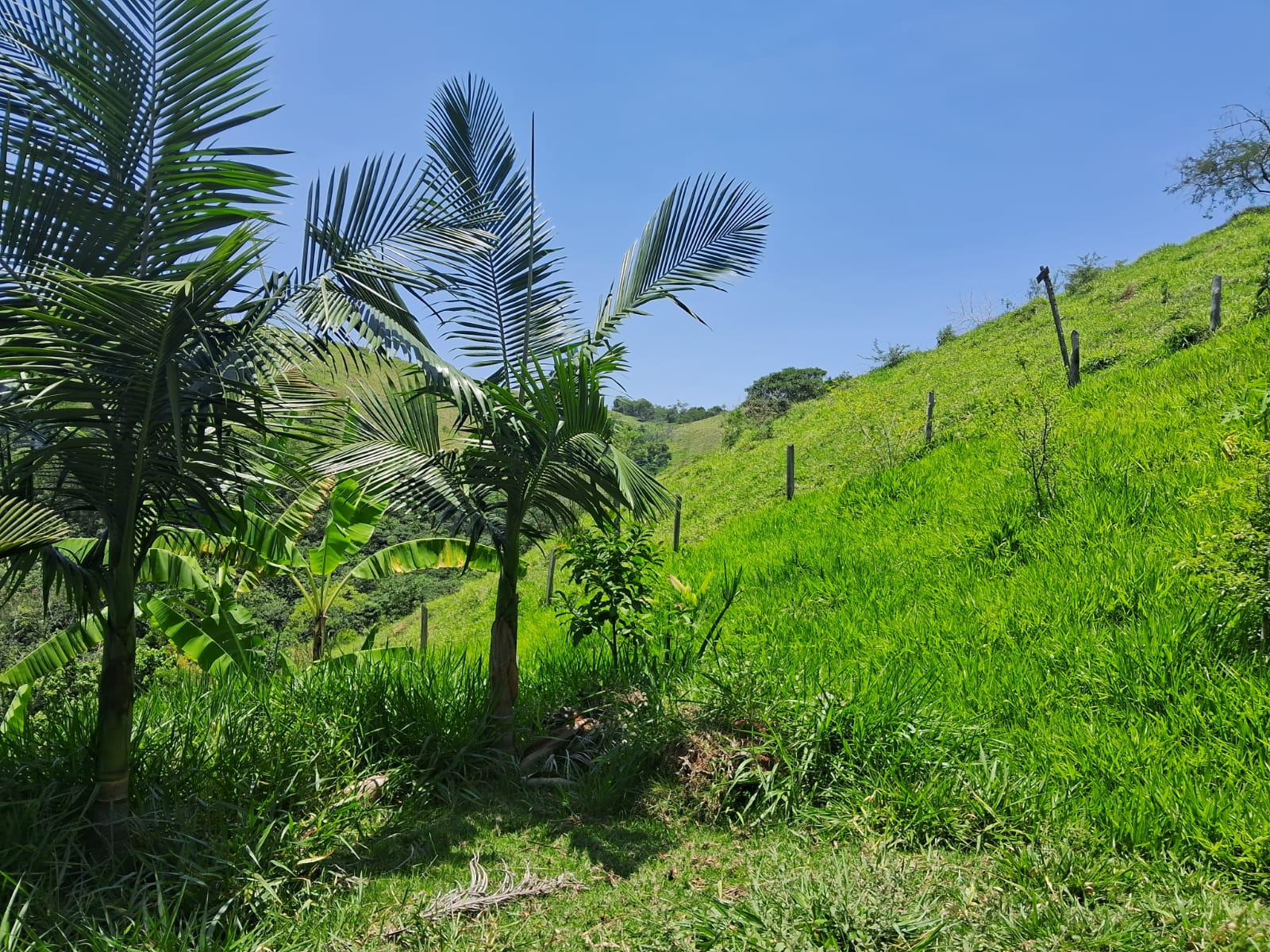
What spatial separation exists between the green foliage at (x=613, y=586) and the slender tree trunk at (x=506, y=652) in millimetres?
673

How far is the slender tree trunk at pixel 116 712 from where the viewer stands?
3.51 m

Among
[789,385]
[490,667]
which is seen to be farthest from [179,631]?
[789,385]

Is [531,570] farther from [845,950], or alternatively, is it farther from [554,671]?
[845,950]

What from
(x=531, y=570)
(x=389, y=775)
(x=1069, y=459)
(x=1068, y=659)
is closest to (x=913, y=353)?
(x=531, y=570)

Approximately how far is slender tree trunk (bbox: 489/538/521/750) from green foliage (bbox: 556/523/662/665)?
673mm

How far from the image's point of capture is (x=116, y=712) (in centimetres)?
→ 351

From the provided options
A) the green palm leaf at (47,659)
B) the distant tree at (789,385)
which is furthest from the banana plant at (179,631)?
the distant tree at (789,385)

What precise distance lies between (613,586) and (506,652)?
1.04 m

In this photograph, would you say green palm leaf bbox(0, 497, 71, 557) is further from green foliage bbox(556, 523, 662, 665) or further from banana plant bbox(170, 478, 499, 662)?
green foliage bbox(556, 523, 662, 665)

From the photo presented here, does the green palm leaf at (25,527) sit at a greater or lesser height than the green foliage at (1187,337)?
lesser

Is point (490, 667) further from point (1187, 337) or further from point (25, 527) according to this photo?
point (1187, 337)

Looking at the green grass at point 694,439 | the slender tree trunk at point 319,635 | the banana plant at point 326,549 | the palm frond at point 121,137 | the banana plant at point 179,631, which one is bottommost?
the slender tree trunk at point 319,635

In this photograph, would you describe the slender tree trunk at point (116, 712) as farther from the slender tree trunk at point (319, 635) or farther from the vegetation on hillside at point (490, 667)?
the slender tree trunk at point (319, 635)

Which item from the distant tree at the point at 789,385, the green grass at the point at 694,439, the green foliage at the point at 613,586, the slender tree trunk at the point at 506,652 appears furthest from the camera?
the green grass at the point at 694,439
